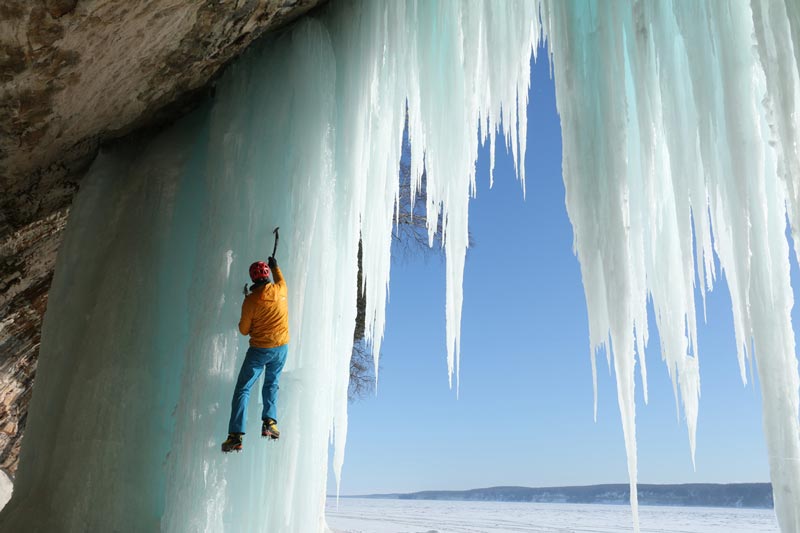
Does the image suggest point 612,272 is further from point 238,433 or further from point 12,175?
point 12,175

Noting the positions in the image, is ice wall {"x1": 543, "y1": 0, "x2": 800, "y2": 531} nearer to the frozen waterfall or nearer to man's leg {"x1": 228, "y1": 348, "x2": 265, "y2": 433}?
the frozen waterfall

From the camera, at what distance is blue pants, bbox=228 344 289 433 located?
8.89 feet

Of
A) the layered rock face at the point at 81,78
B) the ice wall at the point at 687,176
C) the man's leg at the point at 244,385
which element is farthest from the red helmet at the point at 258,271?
the ice wall at the point at 687,176

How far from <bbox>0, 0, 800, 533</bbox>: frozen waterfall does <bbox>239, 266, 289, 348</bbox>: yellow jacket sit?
0.70 feet

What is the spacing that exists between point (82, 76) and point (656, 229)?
108 inches

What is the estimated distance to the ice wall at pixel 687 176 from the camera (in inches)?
67.2

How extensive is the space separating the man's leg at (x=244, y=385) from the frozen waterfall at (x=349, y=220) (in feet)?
0.44

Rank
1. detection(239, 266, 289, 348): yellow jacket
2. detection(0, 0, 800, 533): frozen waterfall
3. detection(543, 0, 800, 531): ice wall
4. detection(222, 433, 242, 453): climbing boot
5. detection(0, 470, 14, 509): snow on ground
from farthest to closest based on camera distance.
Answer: detection(0, 470, 14, 509): snow on ground < detection(239, 266, 289, 348): yellow jacket < detection(222, 433, 242, 453): climbing boot < detection(0, 0, 800, 533): frozen waterfall < detection(543, 0, 800, 531): ice wall

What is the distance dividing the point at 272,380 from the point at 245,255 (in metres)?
0.69

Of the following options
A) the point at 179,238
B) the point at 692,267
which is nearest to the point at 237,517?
the point at 179,238

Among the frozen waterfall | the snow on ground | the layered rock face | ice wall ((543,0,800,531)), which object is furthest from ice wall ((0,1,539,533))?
the snow on ground

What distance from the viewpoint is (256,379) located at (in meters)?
2.81

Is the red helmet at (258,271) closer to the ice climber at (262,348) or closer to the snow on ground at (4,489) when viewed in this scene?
the ice climber at (262,348)

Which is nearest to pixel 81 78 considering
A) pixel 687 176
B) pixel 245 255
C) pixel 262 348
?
pixel 245 255
